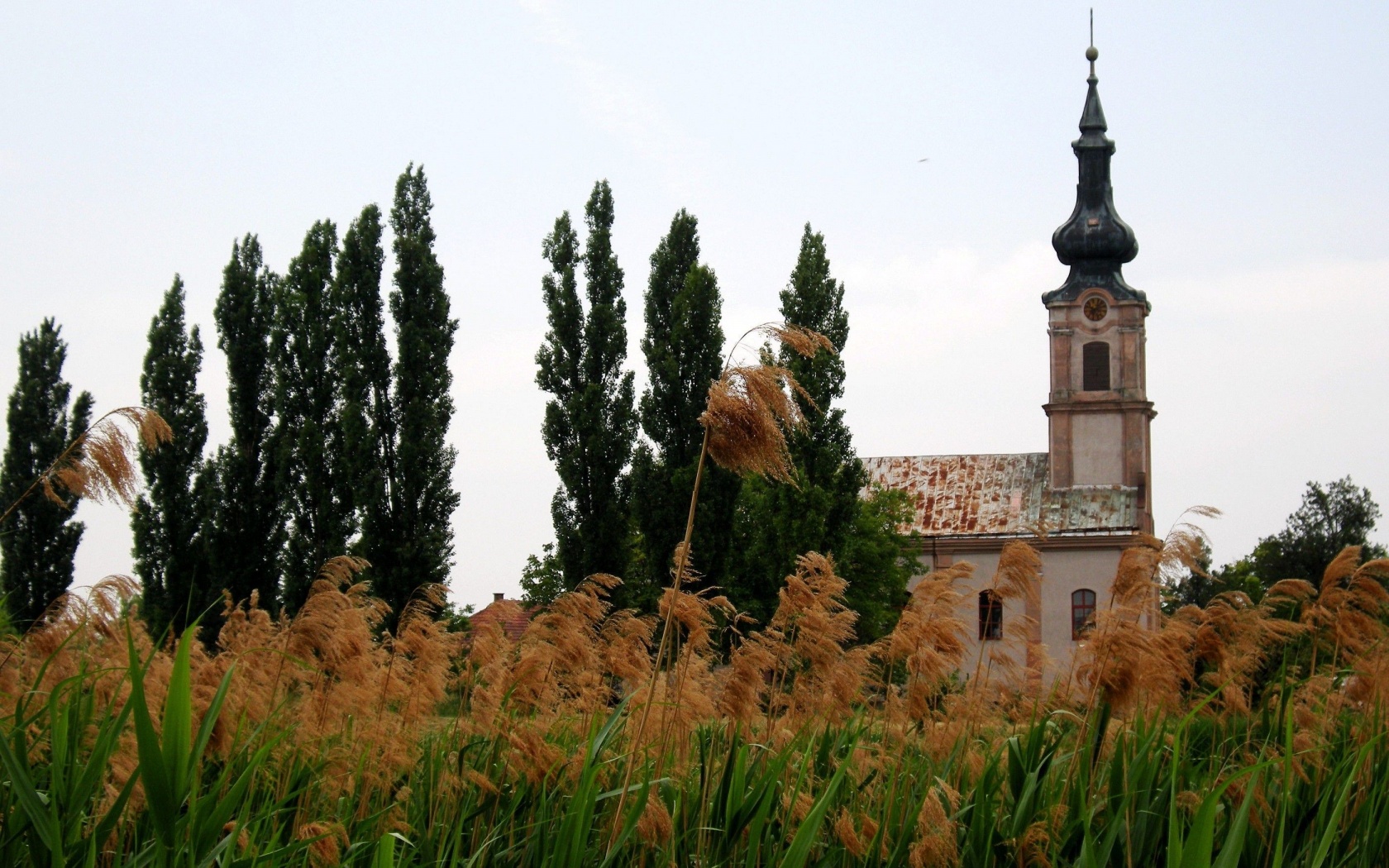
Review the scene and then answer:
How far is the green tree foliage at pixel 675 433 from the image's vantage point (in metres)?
28.3

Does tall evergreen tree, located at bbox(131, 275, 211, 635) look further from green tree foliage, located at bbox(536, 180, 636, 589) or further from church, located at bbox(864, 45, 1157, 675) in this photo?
church, located at bbox(864, 45, 1157, 675)

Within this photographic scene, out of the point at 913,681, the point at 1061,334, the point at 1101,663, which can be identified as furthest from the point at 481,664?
the point at 1061,334

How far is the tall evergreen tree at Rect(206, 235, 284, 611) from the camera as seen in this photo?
28.9 metres

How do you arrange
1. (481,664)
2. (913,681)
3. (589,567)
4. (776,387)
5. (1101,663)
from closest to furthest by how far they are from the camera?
(776,387) → (1101,663) → (913,681) → (481,664) → (589,567)

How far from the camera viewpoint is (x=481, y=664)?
6.55m

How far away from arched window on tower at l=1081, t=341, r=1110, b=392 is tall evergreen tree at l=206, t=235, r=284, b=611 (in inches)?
996

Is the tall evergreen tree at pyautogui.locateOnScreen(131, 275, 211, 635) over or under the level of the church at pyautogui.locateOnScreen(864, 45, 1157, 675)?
under

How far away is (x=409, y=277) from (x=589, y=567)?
6.73 metres

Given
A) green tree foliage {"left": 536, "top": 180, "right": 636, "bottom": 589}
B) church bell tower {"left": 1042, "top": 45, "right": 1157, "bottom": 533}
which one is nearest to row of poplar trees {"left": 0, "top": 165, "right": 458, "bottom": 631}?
green tree foliage {"left": 536, "top": 180, "right": 636, "bottom": 589}

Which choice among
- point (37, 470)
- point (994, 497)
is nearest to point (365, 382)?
point (37, 470)

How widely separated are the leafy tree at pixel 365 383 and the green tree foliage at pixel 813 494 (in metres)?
7.41

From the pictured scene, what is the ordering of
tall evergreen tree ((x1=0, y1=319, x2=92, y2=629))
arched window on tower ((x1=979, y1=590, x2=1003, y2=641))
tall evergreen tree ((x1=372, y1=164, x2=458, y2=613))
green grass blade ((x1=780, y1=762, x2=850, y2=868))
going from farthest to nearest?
tall evergreen tree ((x1=0, y1=319, x2=92, y2=629))
tall evergreen tree ((x1=372, y1=164, x2=458, y2=613))
arched window on tower ((x1=979, y1=590, x2=1003, y2=641))
green grass blade ((x1=780, y1=762, x2=850, y2=868))

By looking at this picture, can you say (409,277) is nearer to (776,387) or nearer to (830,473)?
(830,473)

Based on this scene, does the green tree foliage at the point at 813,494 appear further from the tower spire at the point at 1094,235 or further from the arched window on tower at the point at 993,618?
the arched window on tower at the point at 993,618
